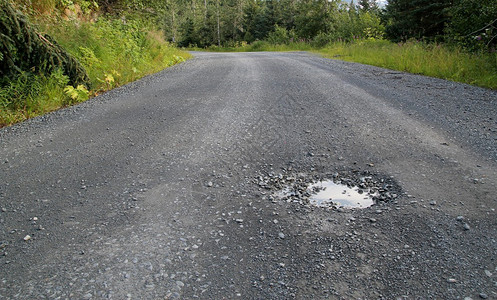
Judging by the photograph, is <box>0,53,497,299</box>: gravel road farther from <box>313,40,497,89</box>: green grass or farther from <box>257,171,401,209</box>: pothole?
<box>313,40,497,89</box>: green grass

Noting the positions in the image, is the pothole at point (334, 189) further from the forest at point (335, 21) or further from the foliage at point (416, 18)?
the foliage at point (416, 18)

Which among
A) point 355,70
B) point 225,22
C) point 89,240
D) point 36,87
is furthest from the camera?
point 225,22

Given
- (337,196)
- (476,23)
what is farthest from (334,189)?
(476,23)

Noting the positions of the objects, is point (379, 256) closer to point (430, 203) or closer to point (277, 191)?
point (430, 203)

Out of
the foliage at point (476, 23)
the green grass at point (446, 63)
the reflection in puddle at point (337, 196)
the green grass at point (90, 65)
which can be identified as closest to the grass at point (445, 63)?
the green grass at point (446, 63)

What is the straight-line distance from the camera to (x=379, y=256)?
6.66ft

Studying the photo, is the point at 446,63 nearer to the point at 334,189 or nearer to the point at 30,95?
the point at 334,189

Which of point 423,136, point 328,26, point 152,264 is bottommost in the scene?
point 152,264

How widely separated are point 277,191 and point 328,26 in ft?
81.6

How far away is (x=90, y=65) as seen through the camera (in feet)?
23.6

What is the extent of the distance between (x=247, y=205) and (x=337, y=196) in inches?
29.6

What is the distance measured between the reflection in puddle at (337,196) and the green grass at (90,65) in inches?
177

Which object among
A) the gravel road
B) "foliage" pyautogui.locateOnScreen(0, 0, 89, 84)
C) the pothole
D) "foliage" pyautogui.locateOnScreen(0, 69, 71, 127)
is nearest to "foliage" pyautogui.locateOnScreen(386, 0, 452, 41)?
the gravel road

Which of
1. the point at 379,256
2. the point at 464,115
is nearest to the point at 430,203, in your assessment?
the point at 379,256
